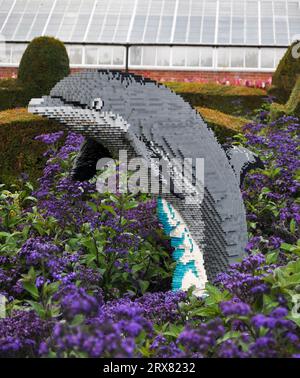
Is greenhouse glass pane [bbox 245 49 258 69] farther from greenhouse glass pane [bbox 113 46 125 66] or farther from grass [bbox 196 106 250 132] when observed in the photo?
grass [bbox 196 106 250 132]

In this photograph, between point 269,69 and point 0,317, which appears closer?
point 0,317

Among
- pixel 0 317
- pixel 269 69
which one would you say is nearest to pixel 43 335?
pixel 0 317

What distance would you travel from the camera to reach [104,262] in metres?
4.13

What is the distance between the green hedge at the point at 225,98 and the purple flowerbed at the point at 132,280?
410 cm

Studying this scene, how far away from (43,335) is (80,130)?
161 centimetres

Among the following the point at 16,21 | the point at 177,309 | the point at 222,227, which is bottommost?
the point at 177,309

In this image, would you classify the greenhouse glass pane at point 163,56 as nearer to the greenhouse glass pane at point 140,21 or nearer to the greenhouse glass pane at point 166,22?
the greenhouse glass pane at point 166,22

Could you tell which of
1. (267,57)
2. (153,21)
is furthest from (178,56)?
(267,57)

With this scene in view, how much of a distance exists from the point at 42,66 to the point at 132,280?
7227 millimetres

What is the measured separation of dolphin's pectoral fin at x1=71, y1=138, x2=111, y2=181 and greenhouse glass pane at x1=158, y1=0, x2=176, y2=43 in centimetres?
1393

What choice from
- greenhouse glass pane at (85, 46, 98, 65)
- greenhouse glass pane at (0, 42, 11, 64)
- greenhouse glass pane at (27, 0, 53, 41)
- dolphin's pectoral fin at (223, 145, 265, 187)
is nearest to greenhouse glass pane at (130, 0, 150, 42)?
greenhouse glass pane at (85, 46, 98, 65)

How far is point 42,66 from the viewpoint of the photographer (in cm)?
1081
